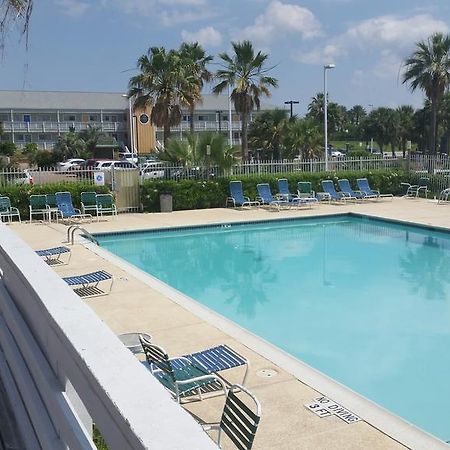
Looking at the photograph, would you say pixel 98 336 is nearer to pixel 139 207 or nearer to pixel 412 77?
pixel 139 207

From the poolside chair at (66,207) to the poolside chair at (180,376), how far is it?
41.3ft

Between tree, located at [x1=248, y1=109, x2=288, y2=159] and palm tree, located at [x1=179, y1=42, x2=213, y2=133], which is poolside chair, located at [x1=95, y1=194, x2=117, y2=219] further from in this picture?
tree, located at [x1=248, y1=109, x2=288, y2=159]

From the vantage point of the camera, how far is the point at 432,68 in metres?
31.9

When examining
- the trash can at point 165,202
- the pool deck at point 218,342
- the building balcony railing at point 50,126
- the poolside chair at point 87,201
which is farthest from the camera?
the building balcony railing at point 50,126

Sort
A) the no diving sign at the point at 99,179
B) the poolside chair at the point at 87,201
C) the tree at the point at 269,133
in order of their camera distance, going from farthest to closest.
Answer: the tree at the point at 269,133 < the no diving sign at the point at 99,179 < the poolside chair at the point at 87,201

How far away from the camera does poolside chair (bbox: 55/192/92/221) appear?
17.0 meters

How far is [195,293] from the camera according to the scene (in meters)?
10.8

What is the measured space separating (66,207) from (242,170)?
7262mm

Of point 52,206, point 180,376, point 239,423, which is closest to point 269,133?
point 52,206

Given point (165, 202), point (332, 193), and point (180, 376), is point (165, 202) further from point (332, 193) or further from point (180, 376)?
point (180, 376)

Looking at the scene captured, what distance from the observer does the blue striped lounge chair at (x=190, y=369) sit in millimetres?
4418

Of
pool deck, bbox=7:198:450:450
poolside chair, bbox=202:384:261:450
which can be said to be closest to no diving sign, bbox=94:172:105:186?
pool deck, bbox=7:198:450:450

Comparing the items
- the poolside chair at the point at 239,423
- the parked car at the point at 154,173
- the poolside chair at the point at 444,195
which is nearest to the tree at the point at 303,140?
the poolside chair at the point at 444,195

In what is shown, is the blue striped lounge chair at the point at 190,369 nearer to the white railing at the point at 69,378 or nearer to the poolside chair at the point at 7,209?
the white railing at the point at 69,378
